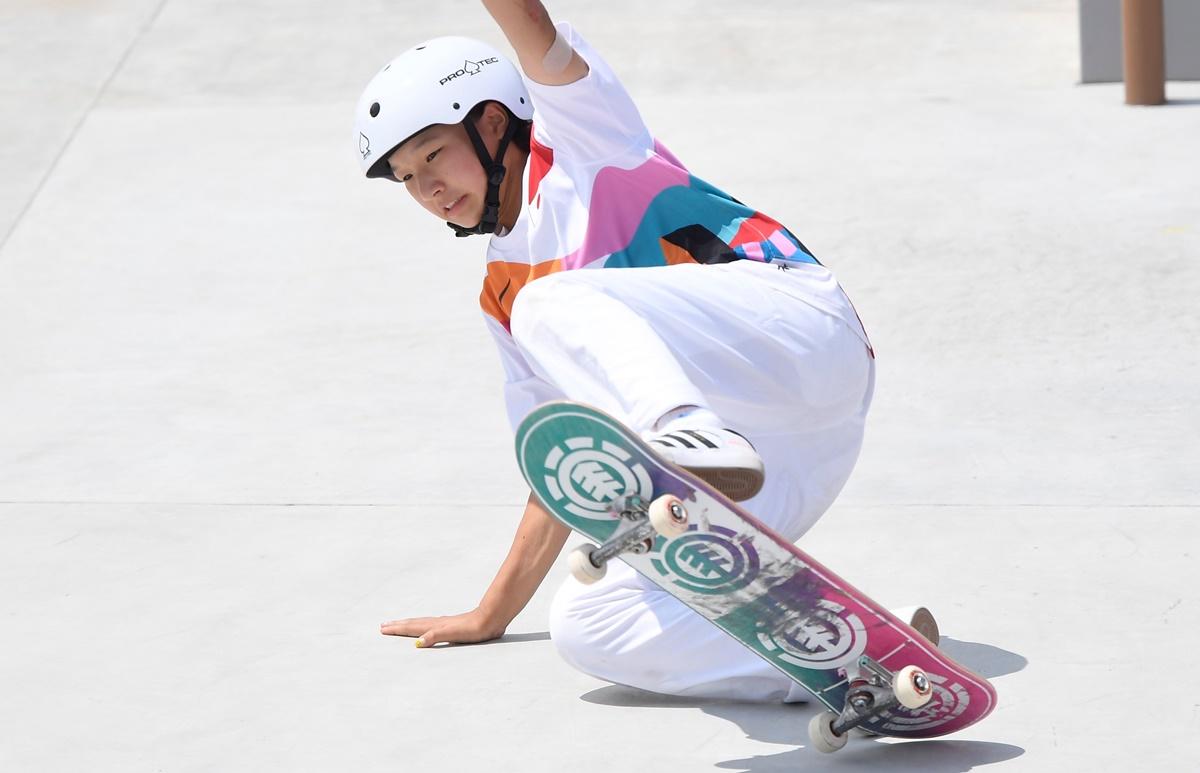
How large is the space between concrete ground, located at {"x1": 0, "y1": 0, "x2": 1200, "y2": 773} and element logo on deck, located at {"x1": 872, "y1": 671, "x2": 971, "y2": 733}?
0.06 m

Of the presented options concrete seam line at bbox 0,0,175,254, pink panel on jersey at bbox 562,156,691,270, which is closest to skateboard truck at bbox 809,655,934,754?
pink panel on jersey at bbox 562,156,691,270

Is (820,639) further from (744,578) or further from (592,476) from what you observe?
(592,476)

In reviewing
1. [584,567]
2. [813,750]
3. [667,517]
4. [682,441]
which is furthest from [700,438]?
[813,750]

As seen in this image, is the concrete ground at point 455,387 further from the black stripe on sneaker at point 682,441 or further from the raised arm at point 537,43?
the raised arm at point 537,43

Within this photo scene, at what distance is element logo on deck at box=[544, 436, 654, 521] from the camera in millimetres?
2771

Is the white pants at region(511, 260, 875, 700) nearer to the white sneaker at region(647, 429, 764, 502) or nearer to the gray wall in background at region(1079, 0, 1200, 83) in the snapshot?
the white sneaker at region(647, 429, 764, 502)

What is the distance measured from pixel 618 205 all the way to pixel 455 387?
2663 mm

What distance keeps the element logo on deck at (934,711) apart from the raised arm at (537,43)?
1.39m

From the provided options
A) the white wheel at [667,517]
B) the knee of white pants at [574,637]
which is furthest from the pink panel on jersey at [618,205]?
the white wheel at [667,517]

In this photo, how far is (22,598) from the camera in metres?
4.39

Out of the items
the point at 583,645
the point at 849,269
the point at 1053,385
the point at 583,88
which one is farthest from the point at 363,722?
the point at 849,269

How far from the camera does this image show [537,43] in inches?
130

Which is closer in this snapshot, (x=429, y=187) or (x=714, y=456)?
(x=714, y=456)

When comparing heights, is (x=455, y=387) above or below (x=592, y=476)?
below
